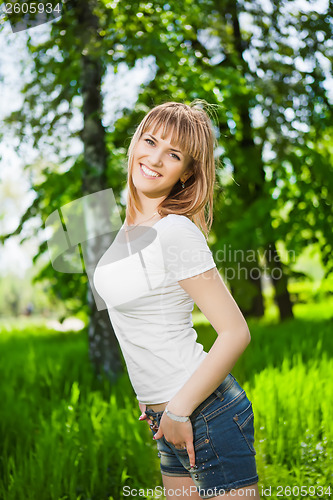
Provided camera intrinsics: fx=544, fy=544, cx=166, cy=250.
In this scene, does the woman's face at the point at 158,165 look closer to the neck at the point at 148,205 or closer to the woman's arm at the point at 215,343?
the neck at the point at 148,205

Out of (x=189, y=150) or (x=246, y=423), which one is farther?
(x=189, y=150)

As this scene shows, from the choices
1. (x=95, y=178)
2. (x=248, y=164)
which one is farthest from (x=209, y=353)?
(x=248, y=164)

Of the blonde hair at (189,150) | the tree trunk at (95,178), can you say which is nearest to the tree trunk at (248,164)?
the tree trunk at (95,178)

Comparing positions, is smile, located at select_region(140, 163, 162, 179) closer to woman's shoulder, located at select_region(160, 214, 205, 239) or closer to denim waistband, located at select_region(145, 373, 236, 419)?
woman's shoulder, located at select_region(160, 214, 205, 239)

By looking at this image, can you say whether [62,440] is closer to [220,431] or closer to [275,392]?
[275,392]

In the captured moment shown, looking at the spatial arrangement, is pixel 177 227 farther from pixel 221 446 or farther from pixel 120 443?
pixel 120 443

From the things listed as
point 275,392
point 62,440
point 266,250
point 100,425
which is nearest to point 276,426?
point 275,392

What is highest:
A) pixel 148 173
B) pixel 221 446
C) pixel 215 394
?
pixel 148 173

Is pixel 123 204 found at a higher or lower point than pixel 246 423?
lower

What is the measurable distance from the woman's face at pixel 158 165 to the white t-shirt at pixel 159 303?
0.67ft

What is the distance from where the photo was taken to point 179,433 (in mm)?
1444

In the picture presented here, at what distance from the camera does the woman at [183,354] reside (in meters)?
1.45

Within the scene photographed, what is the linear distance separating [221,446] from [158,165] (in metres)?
0.85

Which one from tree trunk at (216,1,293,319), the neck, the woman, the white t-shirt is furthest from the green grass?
tree trunk at (216,1,293,319)
